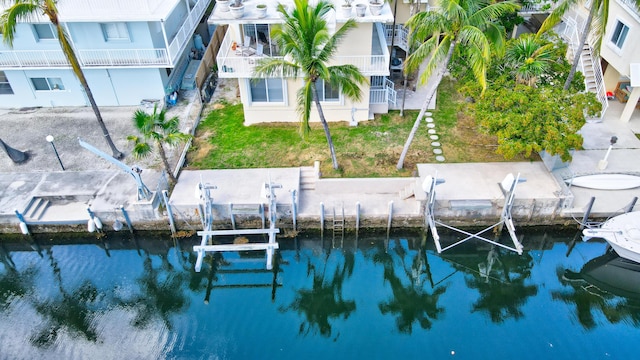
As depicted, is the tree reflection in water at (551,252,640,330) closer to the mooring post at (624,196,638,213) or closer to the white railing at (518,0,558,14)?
the mooring post at (624,196,638,213)

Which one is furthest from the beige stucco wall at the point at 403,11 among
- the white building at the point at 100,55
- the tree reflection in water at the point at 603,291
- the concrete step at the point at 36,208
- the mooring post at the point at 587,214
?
the concrete step at the point at 36,208

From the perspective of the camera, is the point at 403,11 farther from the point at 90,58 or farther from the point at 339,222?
the point at 90,58

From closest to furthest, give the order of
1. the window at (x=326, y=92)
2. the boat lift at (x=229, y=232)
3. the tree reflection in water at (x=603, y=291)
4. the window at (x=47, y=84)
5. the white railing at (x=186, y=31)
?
the tree reflection in water at (x=603, y=291), the boat lift at (x=229, y=232), the window at (x=326, y=92), the white railing at (x=186, y=31), the window at (x=47, y=84)

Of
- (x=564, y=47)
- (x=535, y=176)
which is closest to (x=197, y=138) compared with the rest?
(x=535, y=176)

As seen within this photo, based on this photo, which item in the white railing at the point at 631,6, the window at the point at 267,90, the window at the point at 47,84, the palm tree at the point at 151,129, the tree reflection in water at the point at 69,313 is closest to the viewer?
the tree reflection in water at the point at 69,313

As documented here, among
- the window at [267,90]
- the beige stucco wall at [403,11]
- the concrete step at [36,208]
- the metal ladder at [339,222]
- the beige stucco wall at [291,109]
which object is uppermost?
the beige stucco wall at [403,11]

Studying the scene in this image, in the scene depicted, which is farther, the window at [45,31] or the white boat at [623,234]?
the window at [45,31]

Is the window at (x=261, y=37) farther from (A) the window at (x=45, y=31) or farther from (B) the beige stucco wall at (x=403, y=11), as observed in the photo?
(A) the window at (x=45, y=31)
